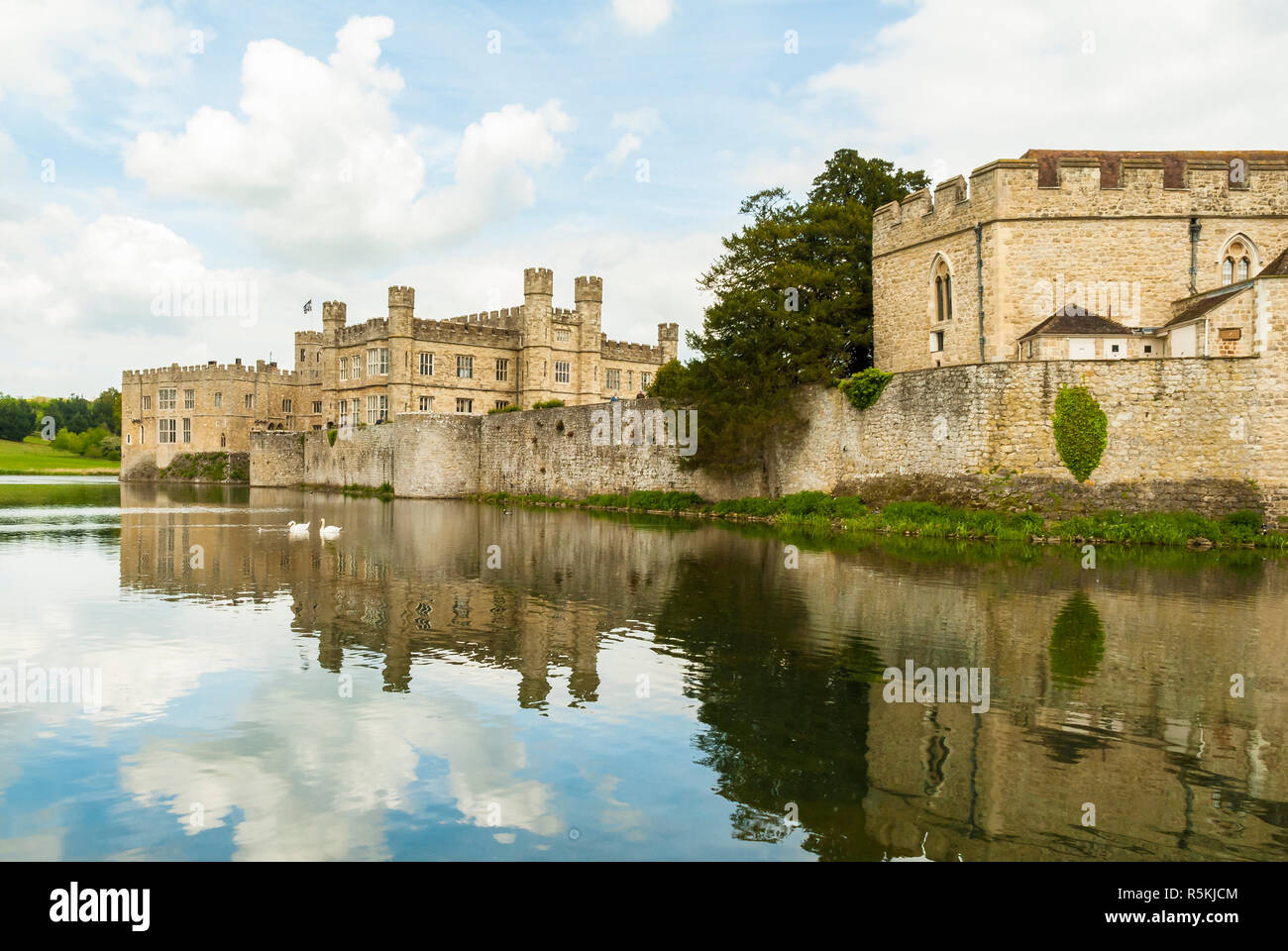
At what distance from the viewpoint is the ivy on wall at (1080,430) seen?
23562 mm

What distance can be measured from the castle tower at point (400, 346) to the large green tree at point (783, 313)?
22990mm

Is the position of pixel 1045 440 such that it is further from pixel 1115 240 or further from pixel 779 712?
pixel 779 712

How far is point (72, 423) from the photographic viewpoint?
4835 inches

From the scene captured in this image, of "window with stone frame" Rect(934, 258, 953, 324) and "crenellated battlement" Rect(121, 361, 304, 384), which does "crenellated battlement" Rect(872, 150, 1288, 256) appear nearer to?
"window with stone frame" Rect(934, 258, 953, 324)

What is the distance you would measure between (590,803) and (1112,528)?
19757mm

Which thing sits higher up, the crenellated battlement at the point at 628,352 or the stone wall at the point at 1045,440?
the crenellated battlement at the point at 628,352

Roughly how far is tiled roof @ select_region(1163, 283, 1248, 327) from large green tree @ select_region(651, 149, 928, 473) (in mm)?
9647

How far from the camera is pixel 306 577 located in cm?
1659

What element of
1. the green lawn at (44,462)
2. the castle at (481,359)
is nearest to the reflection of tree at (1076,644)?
the castle at (481,359)

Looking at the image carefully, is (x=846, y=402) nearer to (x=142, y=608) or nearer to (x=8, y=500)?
(x=142, y=608)

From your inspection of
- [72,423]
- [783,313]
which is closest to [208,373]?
[783,313]

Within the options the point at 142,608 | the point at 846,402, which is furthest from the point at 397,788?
the point at 846,402

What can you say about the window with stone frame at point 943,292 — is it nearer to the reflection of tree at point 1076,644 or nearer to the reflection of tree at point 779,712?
the reflection of tree at point 1076,644
